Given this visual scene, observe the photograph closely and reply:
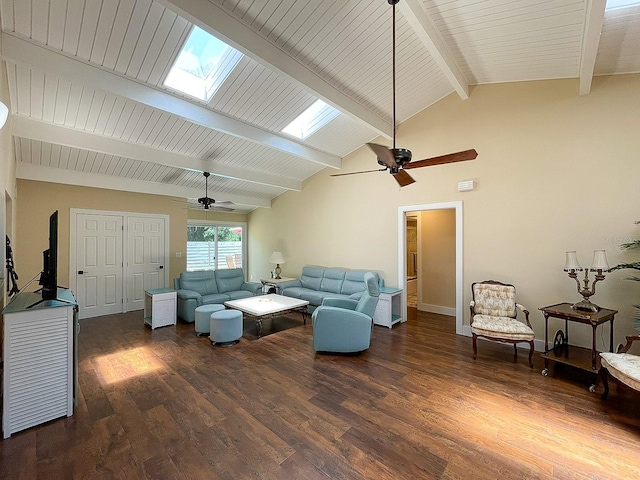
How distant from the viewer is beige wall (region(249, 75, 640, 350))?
3434 mm

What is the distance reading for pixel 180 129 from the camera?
4266 mm

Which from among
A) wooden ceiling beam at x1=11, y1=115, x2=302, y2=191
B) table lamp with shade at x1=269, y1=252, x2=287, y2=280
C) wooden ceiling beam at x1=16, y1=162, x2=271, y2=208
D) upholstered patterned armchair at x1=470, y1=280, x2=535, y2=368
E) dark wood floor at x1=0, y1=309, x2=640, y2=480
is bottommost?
dark wood floor at x1=0, y1=309, x2=640, y2=480

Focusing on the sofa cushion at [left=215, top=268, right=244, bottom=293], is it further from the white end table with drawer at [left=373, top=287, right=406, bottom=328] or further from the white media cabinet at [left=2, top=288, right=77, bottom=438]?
the white media cabinet at [left=2, top=288, right=77, bottom=438]

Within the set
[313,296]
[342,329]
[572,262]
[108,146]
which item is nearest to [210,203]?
[108,146]

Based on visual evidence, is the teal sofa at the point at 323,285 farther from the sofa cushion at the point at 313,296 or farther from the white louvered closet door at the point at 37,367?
the white louvered closet door at the point at 37,367

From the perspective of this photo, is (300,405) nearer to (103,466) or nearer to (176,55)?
(103,466)

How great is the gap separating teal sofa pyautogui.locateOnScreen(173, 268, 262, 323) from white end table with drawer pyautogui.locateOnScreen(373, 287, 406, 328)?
272cm

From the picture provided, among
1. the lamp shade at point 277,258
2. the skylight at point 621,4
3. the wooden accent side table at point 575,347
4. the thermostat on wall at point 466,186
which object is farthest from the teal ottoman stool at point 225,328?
the skylight at point 621,4

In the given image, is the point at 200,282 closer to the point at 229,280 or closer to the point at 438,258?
the point at 229,280

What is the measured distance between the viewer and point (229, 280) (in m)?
6.29

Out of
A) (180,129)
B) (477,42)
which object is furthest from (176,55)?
(477,42)

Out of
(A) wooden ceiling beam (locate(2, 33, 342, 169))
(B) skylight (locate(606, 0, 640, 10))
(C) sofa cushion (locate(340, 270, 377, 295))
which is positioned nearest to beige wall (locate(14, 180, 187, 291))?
(A) wooden ceiling beam (locate(2, 33, 342, 169))

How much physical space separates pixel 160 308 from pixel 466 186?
18.3 ft

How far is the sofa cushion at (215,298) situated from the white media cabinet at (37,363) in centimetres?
282
